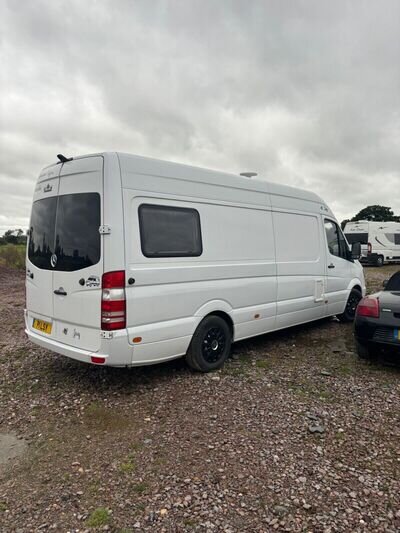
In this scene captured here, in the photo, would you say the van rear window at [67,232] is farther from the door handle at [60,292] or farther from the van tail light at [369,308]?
the van tail light at [369,308]

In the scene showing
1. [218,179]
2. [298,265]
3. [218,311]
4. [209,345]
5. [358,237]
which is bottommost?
[209,345]

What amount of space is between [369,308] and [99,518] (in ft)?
13.3

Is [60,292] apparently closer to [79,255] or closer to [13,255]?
[79,255]

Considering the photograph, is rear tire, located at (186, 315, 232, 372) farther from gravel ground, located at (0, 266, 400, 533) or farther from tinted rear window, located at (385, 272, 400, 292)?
tinted rear window, located at (385, 272, 400, 292)

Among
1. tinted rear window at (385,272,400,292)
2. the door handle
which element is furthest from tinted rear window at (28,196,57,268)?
tinted rear window at (385,272,400,292)

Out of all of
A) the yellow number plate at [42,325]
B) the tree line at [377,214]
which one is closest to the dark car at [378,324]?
the yellow number plate at [42,325]

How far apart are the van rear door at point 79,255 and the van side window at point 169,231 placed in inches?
19.8

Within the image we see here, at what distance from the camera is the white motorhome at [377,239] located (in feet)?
69.7

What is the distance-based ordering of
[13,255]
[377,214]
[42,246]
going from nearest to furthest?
[42,246] < [13,255] < [377,214]

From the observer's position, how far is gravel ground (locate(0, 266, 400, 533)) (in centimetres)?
249

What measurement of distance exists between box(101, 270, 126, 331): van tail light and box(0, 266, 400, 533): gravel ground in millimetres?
906

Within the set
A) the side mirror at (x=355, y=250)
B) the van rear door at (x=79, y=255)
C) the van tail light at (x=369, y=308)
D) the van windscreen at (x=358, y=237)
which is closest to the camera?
the van rear door at (x=79, y=255)

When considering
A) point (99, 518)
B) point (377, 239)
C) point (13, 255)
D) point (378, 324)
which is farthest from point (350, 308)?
point (13, 255)

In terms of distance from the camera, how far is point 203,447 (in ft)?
10.6
